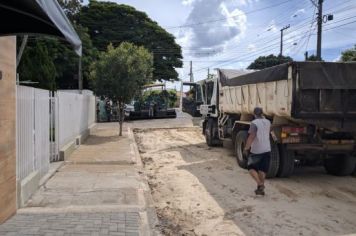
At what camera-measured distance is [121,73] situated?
833 inches

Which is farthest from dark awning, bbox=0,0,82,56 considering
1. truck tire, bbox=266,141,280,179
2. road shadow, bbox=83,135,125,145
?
road shadow, bbox=83,135,125,145

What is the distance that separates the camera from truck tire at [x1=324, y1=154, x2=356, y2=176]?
11.6 m

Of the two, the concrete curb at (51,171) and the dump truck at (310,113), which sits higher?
the dump truck at (310,113)

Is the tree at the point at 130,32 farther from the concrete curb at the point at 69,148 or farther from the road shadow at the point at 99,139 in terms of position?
the concrete curb at the point at 69,148

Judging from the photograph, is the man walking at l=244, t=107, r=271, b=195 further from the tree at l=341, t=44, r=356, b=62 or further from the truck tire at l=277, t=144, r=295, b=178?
the tree at l=341, t=44, r=356, b=62

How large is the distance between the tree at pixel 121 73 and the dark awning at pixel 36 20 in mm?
16440

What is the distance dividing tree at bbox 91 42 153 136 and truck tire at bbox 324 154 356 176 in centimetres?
1119

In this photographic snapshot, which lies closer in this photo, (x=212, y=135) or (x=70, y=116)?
(x=70, y=116)

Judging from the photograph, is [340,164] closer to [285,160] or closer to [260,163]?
[285,160]

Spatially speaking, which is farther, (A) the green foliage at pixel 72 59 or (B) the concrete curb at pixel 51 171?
(A) the green foliage at pixel 72 59

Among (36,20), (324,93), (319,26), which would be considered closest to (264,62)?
(319,26)

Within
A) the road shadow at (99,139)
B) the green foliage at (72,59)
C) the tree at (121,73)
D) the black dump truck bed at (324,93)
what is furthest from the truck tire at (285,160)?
the green foliage at (72,59)

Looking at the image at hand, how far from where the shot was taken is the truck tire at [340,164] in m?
11.6

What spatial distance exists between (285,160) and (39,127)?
221 inches
